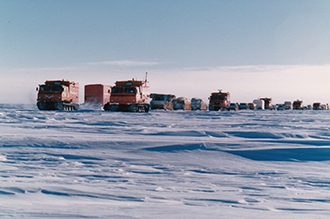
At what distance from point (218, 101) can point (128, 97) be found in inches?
632

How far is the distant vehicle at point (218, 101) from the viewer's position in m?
37.8

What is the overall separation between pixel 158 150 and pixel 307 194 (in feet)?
9.79

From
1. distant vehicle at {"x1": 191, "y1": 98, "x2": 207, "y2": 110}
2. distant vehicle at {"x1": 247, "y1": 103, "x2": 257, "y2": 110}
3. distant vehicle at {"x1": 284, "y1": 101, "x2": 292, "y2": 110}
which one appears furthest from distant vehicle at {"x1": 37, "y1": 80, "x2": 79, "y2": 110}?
distant vehicle at {"x1": 284, "y1": 101, "x2": 292, "y2": 110}

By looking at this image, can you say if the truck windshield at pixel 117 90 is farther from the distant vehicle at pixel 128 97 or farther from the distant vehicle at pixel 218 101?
the distant vehicle at pixel 218 101

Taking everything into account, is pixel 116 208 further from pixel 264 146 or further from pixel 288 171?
pixel 264 146

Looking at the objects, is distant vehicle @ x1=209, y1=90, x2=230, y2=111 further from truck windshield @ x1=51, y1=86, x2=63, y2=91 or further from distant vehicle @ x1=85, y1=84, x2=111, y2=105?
truck windshield @ x1=51, y1=86, x2=63, y2=91

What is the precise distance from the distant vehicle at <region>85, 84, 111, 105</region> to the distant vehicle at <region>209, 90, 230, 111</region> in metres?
13.9

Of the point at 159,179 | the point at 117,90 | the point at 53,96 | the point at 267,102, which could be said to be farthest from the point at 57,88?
the point at 267,102

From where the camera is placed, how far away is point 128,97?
2536 centimetres

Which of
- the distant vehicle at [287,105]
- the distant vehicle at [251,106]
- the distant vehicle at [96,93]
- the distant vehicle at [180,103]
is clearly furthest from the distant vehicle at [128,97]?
the distant vehicle at [287,105]

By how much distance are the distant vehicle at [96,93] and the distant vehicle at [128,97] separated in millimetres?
4977

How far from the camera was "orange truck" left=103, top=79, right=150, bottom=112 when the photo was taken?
25266 millimetres

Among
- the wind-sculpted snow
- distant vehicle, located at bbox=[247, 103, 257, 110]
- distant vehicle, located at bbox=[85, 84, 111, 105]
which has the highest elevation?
distant vehicle, located at bbox=[85, 84, 111, 105]

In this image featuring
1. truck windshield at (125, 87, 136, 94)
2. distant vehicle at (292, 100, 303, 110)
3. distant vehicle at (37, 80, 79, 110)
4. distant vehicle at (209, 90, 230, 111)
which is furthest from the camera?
distant vehicle at (292, 100, 303, 110)
